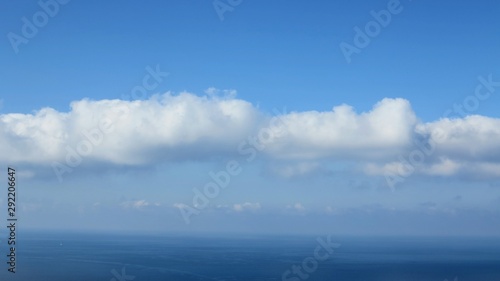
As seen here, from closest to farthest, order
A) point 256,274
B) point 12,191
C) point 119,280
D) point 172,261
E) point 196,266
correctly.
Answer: point 12,191
point 119,280
point 256,274
point 196,266
point 172,261

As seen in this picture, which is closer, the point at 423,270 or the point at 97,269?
the point at 97,269

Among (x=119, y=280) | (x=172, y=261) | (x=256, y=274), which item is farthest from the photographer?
(x=172, y=261)

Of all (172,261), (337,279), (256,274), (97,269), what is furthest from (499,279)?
(97,269)

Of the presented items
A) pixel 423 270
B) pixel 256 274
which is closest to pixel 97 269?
pixel 256 274

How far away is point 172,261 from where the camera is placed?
136m

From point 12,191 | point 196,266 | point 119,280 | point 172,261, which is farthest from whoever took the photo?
point 172,261

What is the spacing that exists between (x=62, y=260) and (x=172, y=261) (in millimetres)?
30987

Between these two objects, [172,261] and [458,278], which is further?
[172,261]

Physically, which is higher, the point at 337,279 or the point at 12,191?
the point at 12,191

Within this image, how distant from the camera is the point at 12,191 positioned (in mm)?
30234

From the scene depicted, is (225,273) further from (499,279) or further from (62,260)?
(499,279)

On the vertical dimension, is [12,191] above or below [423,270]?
above

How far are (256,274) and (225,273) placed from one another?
25.2 feet

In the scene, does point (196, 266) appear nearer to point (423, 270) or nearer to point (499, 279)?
point (423, 270)
